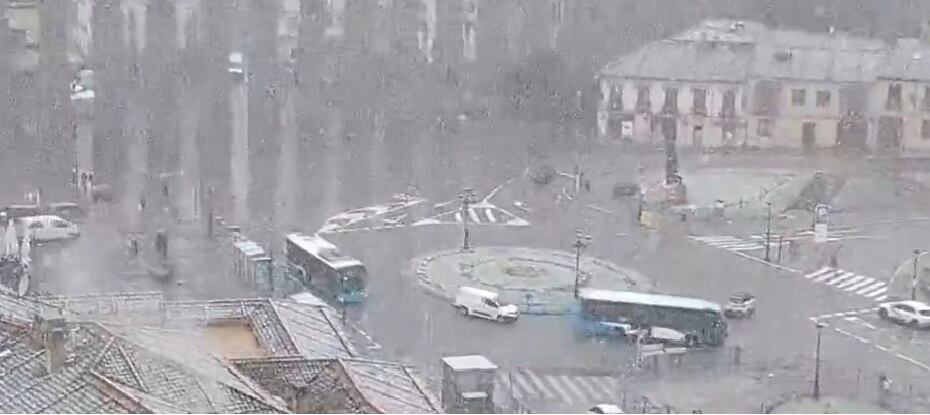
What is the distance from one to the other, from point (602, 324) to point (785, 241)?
126 centimetres

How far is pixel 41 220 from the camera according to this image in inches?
166

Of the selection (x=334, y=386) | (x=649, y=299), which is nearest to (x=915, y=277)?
(x=649, y=299)

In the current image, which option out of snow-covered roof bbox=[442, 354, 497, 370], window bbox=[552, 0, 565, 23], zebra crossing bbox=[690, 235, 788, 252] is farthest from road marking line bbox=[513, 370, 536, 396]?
window bbox=[552, 0, 565, 23]

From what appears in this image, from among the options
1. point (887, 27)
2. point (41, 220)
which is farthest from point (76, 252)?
point (887, 27)

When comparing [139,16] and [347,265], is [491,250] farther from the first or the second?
[139,16]

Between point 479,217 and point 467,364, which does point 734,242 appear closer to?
point 479,217

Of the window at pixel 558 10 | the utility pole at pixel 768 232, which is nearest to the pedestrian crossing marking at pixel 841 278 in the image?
the utility pole at pixel 768 232

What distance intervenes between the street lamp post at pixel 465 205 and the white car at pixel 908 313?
1.27 meters

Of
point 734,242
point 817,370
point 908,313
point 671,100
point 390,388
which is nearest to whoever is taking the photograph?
point 390,388

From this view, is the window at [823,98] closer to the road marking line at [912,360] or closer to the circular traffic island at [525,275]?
the circular traffic island at [525,275]

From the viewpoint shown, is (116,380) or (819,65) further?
(819,65)

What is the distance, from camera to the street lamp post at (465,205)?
4448mm

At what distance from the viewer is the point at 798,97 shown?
555 centimetres

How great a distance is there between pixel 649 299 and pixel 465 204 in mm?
1532
